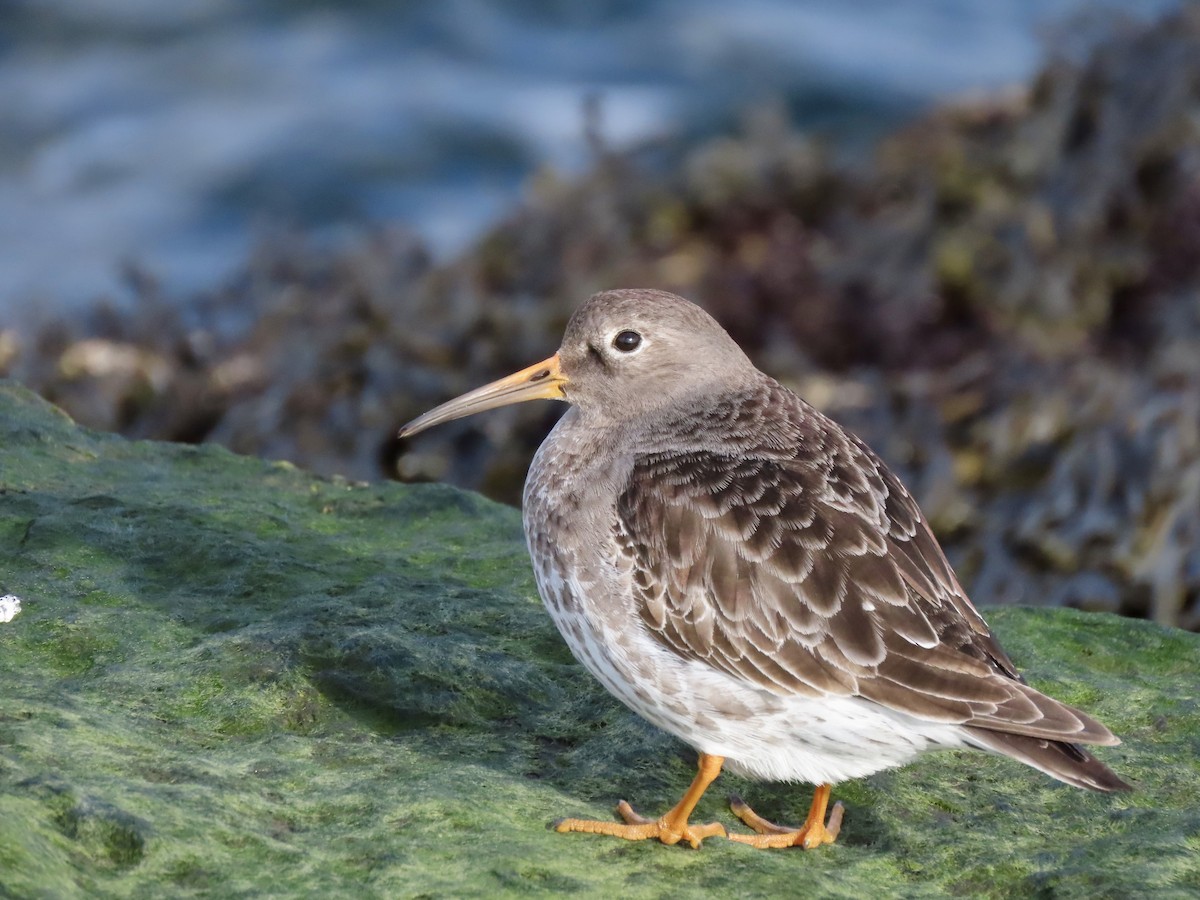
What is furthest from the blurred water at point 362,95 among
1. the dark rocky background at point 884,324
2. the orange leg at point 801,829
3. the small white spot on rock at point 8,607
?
the orange leg at point 801,829

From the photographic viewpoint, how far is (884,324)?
9.34m

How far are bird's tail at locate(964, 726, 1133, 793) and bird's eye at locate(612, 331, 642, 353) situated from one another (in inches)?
70.0

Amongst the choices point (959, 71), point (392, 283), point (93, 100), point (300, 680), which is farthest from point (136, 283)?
point (959, 71)

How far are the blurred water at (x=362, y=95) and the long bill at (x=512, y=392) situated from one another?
9.28 meters

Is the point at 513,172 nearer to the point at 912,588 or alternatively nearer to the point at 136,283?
the point at 136,283

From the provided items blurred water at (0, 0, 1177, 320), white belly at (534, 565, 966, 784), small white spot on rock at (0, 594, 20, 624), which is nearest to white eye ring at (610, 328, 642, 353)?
white belly at (534, 565, 966, 784)

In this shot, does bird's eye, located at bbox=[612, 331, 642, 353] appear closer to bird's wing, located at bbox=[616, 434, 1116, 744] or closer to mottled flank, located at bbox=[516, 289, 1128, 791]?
mottled flank, located at bbox=[516, 289, 1128, 791]

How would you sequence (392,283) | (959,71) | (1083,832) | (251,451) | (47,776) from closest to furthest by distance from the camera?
1. (47,776)
2. (1083,832)
3. (251,451)
4. (392,283)
5. (959,71)

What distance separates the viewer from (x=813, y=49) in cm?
1783

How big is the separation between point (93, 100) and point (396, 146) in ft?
10.7

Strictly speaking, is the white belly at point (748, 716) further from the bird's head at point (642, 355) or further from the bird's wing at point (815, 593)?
the bird's head at point (642, 355)

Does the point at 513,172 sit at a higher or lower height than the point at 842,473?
higher

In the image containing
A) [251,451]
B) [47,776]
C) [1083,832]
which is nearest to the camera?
[47,776]

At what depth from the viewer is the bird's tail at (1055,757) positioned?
12.6ft
